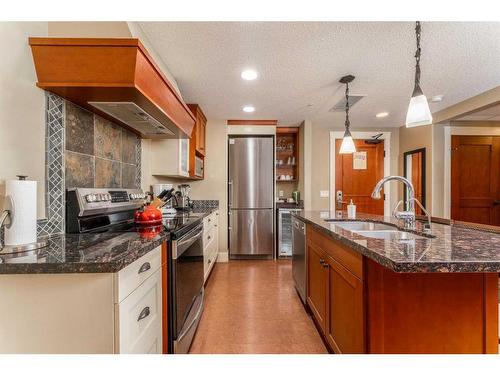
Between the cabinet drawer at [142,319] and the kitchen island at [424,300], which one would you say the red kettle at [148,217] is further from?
the kitchen island at [424,300]

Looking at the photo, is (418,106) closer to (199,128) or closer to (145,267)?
(145,267)

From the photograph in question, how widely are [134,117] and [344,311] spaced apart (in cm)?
195

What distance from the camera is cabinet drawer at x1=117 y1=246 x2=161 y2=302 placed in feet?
3.10

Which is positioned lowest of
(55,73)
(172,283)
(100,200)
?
(172,283)

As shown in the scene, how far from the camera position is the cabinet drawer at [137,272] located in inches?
37.2

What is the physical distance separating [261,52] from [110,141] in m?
1.45

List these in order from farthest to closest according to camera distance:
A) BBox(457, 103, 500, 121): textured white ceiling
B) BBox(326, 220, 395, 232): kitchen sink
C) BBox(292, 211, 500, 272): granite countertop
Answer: BBox(457, 103, 500, 121): textured white ceiling < BBox(326, 220, 395, 232): kitchen sink < BBox(292, 211, 500, 272): granite countertop

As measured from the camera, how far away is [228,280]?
123 inches

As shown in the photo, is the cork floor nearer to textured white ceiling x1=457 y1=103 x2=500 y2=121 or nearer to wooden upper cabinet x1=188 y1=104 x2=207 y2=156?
wooden upper cabinet x1=188 y1=104 x2=207 y2=156

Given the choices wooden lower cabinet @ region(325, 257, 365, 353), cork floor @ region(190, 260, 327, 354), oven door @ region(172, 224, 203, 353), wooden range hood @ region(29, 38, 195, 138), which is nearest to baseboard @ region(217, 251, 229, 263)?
cork floor @ region(190, 260, 327, 354)

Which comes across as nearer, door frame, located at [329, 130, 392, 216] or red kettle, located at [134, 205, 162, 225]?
red kettle, located at [134, 205, 162, 225]

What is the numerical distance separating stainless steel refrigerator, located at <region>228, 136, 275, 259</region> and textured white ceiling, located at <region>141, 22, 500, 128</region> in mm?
822
